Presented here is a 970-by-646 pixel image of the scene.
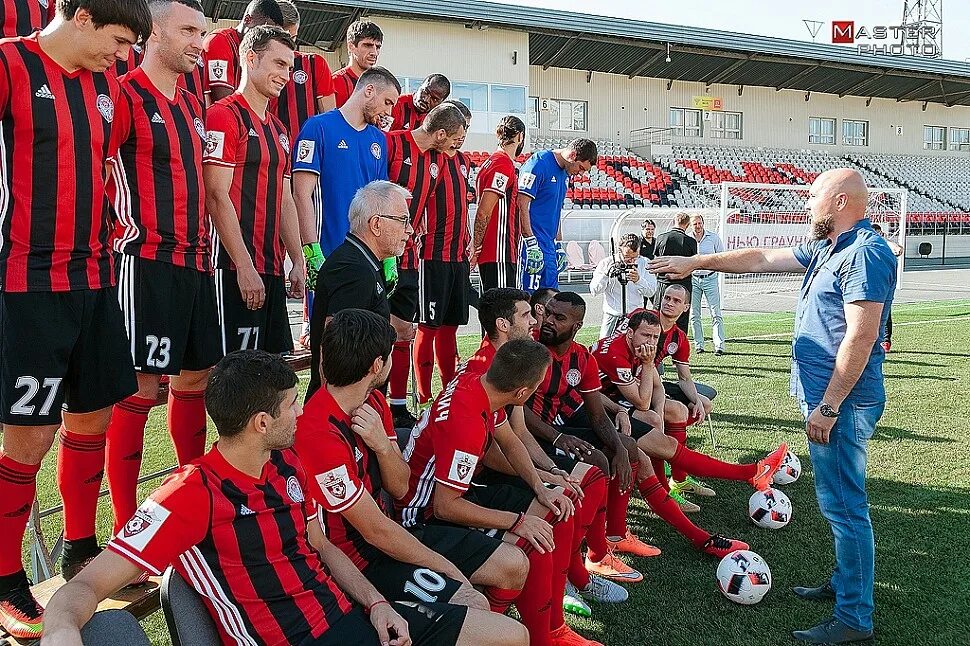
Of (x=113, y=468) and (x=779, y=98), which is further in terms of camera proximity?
(x=779, y=98)

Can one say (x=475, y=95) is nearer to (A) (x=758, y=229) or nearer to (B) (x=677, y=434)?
(A) (x=758, y=229)

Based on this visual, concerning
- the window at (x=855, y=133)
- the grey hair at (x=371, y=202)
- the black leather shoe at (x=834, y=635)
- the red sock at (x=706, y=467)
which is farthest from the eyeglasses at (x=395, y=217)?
the window at (x=855, y=133)

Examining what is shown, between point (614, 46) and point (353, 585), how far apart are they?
1211 inches

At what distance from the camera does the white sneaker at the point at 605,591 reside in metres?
3.80

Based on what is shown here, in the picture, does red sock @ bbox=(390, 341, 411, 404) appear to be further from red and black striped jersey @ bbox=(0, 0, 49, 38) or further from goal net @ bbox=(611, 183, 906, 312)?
goal net @ bbox=(611, 183, 906, 312)

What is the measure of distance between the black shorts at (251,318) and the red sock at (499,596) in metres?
1.52

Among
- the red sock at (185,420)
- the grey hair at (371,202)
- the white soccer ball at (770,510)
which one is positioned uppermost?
the grey hair at (371,202)

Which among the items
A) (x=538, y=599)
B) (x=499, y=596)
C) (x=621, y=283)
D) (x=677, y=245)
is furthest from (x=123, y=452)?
(x=677, y=245)

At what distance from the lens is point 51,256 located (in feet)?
8.48

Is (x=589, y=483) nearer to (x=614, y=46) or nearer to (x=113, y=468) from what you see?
(x=113, y=468)

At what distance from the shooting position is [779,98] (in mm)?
36875

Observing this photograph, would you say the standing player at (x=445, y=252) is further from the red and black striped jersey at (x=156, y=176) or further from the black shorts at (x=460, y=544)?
the black shorts at (x=460, y=544)

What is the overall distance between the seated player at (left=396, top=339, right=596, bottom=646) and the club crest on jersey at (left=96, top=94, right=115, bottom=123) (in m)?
1.66

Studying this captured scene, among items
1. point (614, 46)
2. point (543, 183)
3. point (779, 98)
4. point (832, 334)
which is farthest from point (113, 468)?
point (779, 98)
